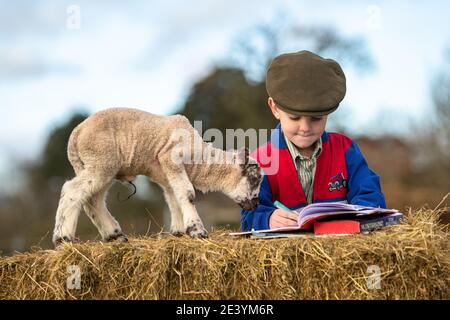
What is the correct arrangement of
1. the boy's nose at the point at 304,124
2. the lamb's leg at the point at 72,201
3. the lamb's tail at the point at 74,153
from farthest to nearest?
1. the boy's nose at the point at 304,124
2. the lamb's tail at the point at 74,153
3. the lamb's leg at the point at 72,201

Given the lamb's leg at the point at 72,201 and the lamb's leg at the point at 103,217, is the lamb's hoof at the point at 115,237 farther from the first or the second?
the lamb's leg at the point at 72,201

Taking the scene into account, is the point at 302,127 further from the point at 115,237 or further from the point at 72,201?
the point at 72,201

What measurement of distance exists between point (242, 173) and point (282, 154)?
500 millimetres

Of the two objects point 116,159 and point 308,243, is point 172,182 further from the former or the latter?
point 308,243

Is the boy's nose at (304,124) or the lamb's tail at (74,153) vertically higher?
the boy's nose at (304,124)

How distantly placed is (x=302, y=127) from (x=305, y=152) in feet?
1.35

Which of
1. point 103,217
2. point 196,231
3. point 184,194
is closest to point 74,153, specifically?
point 103,217

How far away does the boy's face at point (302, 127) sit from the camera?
4.01 m

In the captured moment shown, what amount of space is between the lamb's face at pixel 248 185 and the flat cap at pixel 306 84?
0.45 metres

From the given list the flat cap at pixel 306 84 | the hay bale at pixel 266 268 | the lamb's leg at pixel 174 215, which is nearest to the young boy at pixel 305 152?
the flat cap at pixel 306 84

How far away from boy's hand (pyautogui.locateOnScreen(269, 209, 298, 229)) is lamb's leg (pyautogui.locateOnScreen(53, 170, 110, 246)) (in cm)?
113

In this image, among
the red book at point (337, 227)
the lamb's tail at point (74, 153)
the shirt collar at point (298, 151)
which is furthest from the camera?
the shirt collar at point (298, 151)

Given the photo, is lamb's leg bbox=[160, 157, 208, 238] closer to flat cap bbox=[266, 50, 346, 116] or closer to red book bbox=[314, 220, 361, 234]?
red book bbox=[314, 220, 361, 234]

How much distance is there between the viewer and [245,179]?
402cm
